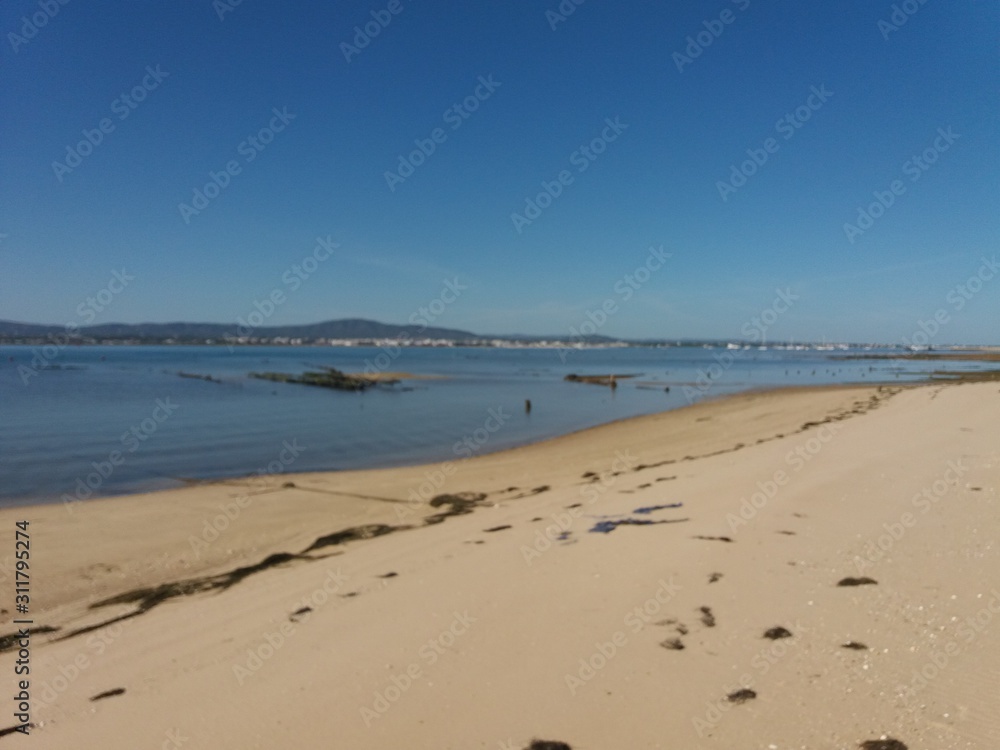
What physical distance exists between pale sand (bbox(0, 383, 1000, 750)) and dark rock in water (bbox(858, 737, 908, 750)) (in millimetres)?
81

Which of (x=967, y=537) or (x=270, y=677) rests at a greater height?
(x=967, y=537)

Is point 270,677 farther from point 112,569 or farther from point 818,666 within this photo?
point 112,569

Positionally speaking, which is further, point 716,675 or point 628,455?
point 628,455

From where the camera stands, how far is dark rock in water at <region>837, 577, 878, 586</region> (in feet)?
16.8

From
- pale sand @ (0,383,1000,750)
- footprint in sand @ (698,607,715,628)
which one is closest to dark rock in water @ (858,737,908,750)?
pale sand @ (0,383,1000,750)

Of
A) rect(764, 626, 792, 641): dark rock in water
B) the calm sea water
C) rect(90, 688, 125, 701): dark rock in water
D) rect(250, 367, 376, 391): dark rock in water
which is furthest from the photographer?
rect(250, 367, 376, 391): dark rock in water

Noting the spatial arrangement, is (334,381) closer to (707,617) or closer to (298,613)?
(298,613)

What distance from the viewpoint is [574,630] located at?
4824 mm

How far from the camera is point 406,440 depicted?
22219mm

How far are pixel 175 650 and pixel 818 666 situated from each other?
5.71m

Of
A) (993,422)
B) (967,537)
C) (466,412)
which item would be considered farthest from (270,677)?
(466,412)

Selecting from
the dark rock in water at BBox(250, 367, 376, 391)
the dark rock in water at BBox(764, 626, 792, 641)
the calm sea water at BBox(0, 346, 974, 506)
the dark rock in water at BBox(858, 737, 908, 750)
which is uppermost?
the dark rock in water at BBox(250, 367, 376, 391)

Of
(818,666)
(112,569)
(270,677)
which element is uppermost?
(818,666)

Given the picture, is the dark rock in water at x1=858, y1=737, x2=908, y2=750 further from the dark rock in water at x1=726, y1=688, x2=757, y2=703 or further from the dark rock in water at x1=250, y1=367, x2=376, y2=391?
the dark rock in water at x1=250, y1=367, x2=376, y2=391
